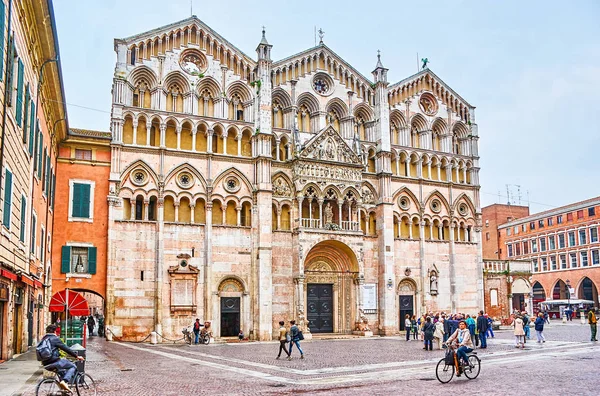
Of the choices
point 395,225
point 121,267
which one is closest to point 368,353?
point 121,267

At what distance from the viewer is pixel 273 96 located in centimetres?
4272

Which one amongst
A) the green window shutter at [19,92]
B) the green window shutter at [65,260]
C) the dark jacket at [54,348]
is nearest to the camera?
the dark jacket at [54,348]

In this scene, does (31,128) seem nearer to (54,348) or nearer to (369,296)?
(54,348)

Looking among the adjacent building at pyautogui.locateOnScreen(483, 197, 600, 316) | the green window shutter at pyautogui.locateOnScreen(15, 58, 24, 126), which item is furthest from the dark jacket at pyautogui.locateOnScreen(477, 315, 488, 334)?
the adjacent building at pyautogui.locateOnScreen(483, 197, 600, 316)

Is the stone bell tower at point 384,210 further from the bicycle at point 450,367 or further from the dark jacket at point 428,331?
the bicycle at point 450,367

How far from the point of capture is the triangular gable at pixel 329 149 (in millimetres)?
41969

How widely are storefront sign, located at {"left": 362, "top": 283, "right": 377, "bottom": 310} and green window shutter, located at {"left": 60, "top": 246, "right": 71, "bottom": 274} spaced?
1975cm

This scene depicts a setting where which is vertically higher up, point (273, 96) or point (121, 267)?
point (273, 96)

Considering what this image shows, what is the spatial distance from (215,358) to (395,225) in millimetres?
23180

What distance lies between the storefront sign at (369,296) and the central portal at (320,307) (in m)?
2.44

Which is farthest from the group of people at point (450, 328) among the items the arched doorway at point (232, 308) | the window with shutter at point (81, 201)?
the window with shutter at point (81, 201)

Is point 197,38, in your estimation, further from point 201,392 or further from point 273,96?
point 201,392

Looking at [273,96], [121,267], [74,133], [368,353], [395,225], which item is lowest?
[368,353]

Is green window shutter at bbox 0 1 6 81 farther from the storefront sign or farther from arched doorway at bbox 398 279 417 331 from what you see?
arched doorway at bbox 398 279 417 331
